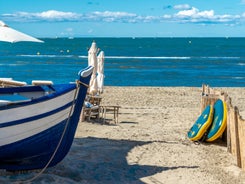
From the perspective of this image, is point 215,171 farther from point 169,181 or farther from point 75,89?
point 75,89

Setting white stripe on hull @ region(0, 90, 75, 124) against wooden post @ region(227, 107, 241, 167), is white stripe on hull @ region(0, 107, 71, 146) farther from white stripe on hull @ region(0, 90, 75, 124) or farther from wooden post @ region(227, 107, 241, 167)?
wooden post @ region(227, 107, 241, 167)

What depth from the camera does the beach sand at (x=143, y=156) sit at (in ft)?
31.5

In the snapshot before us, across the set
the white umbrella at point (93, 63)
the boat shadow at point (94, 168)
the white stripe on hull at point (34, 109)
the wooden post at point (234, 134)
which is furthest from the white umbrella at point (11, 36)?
the white umbrella at point (93, 63)

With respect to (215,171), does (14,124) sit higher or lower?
higher

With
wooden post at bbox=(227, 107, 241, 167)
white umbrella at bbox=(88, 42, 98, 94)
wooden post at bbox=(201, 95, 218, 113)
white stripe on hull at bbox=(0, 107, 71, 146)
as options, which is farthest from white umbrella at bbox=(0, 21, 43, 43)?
wooden post at bbox=(201, 95, 218, 113)

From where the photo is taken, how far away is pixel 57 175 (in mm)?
9242

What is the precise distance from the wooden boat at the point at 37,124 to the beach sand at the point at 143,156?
0.30 m

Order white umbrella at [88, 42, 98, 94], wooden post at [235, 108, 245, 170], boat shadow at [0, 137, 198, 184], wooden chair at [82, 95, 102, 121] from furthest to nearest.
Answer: white umbrella at [88, 42, 98, 94], wooden chair at [82, 95, 102, 121], wooden post at [235, 108, 245, 170], boat shadow at [0, 137, 198, 184]

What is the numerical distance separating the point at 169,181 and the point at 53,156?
7.63 ft

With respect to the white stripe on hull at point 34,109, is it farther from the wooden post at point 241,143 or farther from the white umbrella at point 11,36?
the wooden post at point 241,143

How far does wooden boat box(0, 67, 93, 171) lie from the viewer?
28.8 ft

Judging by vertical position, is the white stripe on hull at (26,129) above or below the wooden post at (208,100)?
below

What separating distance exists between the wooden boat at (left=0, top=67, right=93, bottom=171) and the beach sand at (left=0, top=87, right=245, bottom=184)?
11.9 inches

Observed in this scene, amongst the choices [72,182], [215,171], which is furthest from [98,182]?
[215,171]
